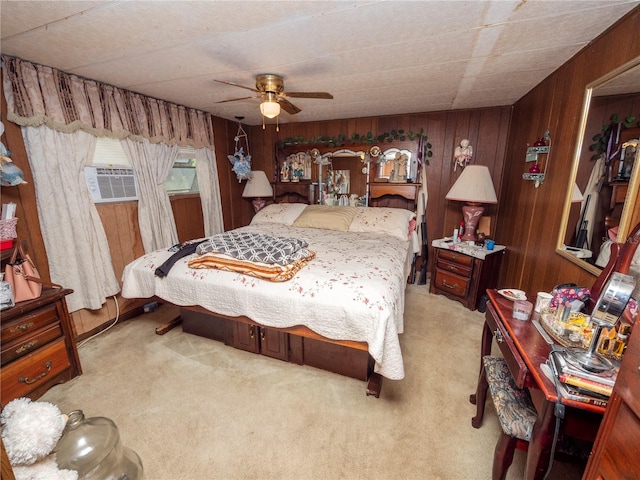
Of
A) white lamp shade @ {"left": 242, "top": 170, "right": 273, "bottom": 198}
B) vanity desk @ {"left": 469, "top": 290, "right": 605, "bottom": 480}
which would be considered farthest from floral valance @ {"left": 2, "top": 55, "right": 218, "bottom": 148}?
vanity desk @ {"left": 469, "top": 290, "right": 605, "bottom": 480}

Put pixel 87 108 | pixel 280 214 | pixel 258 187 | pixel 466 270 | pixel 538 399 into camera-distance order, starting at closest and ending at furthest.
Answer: pixel 538 399 < pixel 87 108 < pixel 466 270 < pixel 280 214 < pixel 258 187

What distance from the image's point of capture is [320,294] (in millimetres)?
1652

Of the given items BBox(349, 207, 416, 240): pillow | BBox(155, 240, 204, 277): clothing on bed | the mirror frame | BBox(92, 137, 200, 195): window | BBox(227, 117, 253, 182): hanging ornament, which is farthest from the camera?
BBox(227, 117, 253, 182): hanging ornament

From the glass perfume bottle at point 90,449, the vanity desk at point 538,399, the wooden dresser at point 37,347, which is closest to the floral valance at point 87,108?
the wooden dresser at point 37,347

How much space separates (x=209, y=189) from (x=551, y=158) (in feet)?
11.7

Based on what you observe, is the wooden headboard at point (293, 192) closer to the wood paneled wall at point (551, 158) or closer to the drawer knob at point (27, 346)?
the wood paneled wall at point (551, 158)

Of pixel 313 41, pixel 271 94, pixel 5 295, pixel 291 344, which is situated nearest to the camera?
pixel 5 295

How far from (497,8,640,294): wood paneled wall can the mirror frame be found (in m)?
0.05

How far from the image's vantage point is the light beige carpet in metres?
1.31

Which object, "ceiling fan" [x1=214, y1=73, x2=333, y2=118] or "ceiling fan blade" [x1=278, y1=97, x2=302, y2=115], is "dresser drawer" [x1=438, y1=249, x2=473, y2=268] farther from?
"ceiling fan blade" [x1=278, y1=97, x2=302, y2=115]

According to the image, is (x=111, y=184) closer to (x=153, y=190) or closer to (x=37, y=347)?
(x=153, y=190)

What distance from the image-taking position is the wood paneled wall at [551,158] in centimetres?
151

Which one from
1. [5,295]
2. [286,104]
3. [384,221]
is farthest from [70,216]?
[384,221]

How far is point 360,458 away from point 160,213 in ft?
9.41
